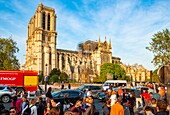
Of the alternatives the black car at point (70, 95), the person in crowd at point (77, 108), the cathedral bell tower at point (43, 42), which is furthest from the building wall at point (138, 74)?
the person in crowd at point (77, 108)

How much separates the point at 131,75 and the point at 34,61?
5635cm

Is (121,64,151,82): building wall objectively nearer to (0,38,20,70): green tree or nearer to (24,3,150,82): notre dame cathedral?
(24,3,150,82): notre dame cathedral

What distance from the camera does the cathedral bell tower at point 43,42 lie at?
3482 inches

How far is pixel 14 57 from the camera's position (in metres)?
42.5

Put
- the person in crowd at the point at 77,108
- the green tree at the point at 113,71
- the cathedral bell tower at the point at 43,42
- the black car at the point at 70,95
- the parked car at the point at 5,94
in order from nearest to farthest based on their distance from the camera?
1. the person in crowd at the point at 77,108
2. the black car at the point at 70,95
3. the parked car at the point at 5,94
4. the cathedral bell tower at the point at 43,42
5. the green tree at the point at 113,71

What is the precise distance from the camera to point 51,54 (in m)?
93.4

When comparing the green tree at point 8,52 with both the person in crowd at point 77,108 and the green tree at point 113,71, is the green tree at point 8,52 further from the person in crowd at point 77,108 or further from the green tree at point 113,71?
the green tree at point 113,71

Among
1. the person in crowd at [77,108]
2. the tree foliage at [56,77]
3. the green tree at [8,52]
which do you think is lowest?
the tree foliage at [56,77]

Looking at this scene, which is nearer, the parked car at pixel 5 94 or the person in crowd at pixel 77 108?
the person in crowd at pixel 77 108

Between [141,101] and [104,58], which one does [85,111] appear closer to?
[141,101]

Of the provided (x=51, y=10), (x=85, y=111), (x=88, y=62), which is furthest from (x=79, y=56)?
(x=85, y=111)

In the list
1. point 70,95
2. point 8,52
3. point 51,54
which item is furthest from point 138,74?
point 70,95

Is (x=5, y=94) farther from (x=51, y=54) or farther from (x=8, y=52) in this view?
(x=51, y=54)

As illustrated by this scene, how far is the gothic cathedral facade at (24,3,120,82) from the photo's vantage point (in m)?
90.1
